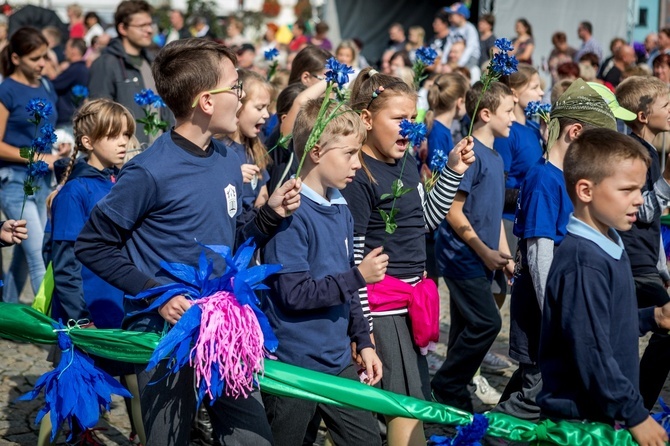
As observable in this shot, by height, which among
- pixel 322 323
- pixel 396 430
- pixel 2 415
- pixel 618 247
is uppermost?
pixel 618 247

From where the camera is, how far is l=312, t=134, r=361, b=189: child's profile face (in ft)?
13.5

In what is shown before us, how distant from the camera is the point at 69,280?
4.95 m

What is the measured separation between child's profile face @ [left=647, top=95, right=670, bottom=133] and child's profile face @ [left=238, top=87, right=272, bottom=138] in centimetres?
228

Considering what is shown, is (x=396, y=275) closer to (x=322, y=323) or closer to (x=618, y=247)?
(x=322, y=323)

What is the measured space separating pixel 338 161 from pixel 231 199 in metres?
0.52

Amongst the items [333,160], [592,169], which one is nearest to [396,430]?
[333,160]

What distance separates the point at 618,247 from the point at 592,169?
30cm

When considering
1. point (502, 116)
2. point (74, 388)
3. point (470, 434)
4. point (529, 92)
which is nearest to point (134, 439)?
point (74, 388)

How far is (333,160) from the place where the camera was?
4117mm

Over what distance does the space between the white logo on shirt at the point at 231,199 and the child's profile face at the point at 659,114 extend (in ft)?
9.69

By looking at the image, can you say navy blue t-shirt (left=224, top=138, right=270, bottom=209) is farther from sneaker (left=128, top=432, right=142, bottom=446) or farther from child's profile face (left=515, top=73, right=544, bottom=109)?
child's profile face (left=515, top=73, right=544, bottom=109)

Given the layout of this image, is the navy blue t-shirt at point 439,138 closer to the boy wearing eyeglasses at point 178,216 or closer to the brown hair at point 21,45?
the brown hair at point 21,45

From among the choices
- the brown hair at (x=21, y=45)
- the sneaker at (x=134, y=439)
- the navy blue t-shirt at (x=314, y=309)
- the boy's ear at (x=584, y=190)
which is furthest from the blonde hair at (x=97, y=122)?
the brown hair at (x=21, y=45)

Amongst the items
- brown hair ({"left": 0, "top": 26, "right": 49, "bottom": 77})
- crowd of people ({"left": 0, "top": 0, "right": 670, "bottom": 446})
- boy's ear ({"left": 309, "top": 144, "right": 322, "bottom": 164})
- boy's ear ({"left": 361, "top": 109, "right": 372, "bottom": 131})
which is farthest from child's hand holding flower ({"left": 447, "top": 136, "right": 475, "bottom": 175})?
brown hair ({"left": 0, "top": 26, "right": 49, "bottom": 77})
